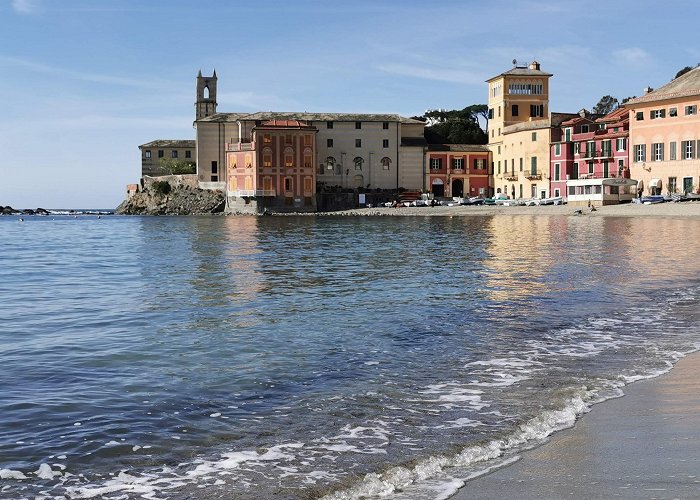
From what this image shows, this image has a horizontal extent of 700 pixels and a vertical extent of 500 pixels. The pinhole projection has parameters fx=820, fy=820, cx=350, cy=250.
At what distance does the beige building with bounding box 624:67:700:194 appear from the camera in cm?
6538

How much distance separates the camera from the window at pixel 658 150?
6775 centimetres

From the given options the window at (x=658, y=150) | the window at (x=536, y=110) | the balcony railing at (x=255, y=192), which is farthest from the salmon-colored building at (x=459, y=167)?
the window at (x=658, y=150)

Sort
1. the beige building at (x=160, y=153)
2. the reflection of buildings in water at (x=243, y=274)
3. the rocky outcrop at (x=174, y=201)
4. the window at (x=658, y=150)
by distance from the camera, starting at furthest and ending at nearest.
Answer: the beige building at (x=160, y=153) → the rocky outcrop at (x=174, y=201) → the window at (x=658, y=150) → the reflection of buildings in water at (x=243, y=274)

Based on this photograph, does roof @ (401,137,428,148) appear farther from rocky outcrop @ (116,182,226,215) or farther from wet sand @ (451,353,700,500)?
wet sand @ (451,353,700,500)

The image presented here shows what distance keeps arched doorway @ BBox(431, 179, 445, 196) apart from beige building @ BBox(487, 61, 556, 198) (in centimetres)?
587

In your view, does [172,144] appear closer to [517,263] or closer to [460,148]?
[460,148]

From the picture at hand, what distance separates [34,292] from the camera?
19.0 meters

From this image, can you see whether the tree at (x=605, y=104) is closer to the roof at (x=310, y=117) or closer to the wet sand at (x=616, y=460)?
the roof at (x=310, y=117)

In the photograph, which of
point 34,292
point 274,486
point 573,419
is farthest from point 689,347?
point 34,292

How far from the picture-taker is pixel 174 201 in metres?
103

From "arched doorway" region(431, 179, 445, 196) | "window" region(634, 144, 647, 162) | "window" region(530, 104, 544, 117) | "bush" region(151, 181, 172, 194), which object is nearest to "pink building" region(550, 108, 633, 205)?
"window" region(634, 144, 647, 162)

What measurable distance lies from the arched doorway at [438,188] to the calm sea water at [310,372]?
A: 7585cm

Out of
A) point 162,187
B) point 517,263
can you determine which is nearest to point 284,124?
point 162,187

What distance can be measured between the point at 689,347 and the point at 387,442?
18.3ft
